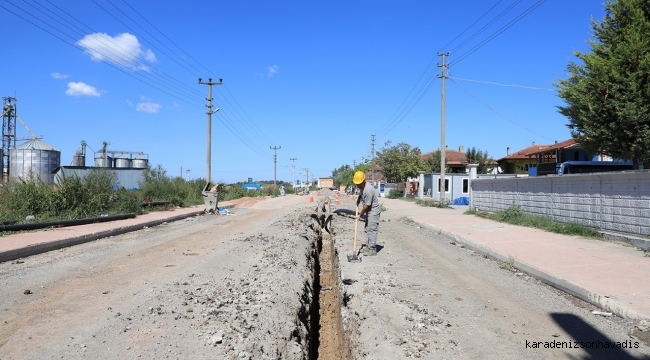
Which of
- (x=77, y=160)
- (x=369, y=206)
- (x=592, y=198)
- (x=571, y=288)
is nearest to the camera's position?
(x=571, y=288)

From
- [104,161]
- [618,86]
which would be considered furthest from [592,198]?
[104,161]

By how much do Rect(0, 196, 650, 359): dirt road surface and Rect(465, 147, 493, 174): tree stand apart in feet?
132

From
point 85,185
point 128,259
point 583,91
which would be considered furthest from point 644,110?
point 85,185

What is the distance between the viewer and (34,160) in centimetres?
3881

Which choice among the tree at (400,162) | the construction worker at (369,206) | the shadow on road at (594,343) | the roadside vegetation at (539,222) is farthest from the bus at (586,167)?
the tree at (400,162)

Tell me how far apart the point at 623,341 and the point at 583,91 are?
41.3ft

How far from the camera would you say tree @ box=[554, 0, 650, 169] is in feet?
43.0

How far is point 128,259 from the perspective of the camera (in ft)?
28.7

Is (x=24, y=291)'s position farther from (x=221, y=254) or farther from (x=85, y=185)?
(x=85, y=185)

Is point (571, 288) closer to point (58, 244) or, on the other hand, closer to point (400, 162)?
point (58, 244)

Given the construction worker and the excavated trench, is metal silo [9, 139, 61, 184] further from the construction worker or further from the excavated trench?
the construction worker

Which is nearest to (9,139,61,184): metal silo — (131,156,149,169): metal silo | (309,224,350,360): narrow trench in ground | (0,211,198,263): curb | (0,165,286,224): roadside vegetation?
(131,156,149,169): metal silo

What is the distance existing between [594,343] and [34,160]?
144ft

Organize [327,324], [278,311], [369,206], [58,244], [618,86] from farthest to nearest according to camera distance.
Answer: [618,86] → [58,244] → [369,206] → [327,324] → [278,311]
